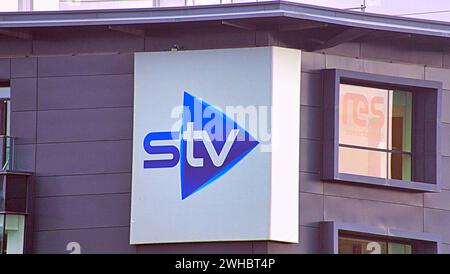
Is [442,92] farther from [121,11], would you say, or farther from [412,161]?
[121,11]

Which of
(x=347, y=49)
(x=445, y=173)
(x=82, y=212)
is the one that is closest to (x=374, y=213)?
(x=445, y=173)

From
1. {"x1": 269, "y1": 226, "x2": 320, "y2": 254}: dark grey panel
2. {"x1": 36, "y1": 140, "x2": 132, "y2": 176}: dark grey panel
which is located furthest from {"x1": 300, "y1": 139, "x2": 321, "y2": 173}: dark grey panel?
{"x1": 36, "y1": 140, "x2": 132, "y2": 176}: dark grey panel

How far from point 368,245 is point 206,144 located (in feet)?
16.2

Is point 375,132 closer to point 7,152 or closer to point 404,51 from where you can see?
point 404,51

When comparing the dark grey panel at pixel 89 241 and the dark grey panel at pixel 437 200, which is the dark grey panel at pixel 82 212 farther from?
the dark grey panel at pixel 437 200

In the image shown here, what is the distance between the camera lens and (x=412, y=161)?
3444cm

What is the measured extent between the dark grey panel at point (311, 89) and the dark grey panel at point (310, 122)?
0.51 feet

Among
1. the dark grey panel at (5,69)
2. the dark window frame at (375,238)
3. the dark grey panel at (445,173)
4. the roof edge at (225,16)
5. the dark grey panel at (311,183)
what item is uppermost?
the roof edge at (225,16)

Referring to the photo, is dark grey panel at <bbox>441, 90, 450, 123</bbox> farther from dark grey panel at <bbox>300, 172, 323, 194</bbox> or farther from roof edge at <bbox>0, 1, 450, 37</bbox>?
dark grey panel at <bbox>300, 172, 323, 194</bbox>

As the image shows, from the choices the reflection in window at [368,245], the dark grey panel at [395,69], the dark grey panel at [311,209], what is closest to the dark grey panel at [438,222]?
the reflection in window at [368,245]

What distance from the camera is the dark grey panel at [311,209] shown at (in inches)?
1278

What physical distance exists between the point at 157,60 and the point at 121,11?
1.63 meters

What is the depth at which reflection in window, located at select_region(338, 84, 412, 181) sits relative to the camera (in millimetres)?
33562
